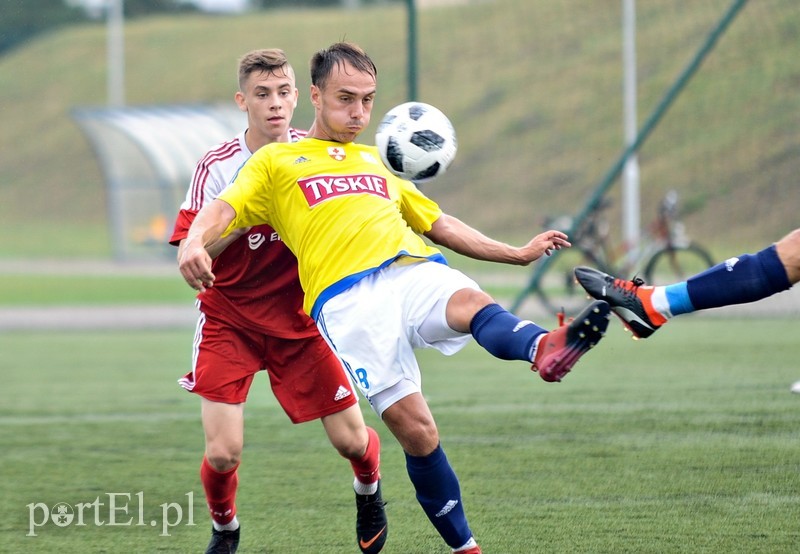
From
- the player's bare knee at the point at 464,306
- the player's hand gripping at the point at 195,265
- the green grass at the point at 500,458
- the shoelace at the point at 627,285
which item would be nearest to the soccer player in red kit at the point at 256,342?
the green grass at the point at 500,458

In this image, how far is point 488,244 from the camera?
4.50m

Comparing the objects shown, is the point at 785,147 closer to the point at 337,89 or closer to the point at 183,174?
the point at 337,89

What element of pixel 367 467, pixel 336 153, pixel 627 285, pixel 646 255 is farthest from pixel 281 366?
pixel 646 255

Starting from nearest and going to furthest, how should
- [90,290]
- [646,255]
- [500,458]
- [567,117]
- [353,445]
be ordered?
1. [353,445]
2. [500,458]
3. [646,255]
4. [90,290]
5. [567,117]

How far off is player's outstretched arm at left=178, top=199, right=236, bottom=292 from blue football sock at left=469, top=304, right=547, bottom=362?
0.92m

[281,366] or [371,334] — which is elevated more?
[371,334]

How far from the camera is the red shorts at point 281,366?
4824 mm

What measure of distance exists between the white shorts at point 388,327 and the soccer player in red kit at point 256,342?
2.33ft

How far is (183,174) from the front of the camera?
88.7ft

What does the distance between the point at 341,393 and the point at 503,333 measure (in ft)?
4.19

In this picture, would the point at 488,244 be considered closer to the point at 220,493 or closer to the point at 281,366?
the point at 281,366

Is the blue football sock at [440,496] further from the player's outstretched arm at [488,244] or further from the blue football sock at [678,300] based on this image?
the blue football sock at [678,300]
